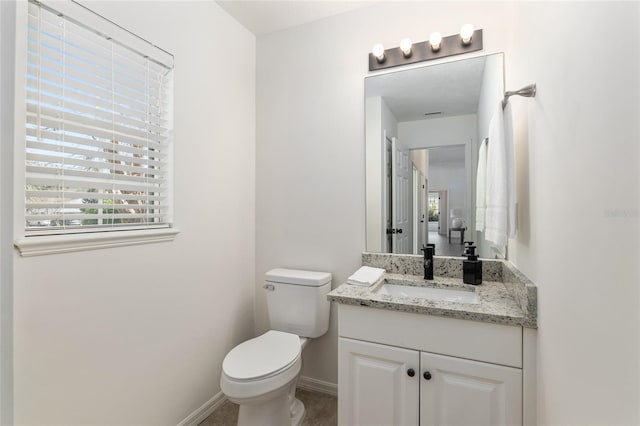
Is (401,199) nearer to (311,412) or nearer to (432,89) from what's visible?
(432,89)

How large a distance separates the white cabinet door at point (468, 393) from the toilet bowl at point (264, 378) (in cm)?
63

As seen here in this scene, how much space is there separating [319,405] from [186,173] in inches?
64.2

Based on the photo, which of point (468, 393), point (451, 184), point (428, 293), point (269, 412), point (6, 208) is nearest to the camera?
point (6, 208)

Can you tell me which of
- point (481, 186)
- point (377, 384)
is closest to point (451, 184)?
point (481, 186)

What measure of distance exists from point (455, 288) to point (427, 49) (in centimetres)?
136

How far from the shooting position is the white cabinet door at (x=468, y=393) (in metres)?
1.15

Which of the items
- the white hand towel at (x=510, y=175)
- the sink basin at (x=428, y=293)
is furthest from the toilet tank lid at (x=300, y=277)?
the white hand towel at (x=510, y=175)

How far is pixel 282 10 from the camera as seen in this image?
198 cm

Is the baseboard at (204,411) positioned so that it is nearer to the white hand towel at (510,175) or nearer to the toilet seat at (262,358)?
the toilet seat at (262,358)

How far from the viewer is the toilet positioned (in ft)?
4.49

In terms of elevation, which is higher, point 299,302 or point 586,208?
point 586,208

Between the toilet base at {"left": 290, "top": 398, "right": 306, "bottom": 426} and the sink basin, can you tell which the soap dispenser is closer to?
the sink basin

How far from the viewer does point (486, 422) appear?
46.4 inches

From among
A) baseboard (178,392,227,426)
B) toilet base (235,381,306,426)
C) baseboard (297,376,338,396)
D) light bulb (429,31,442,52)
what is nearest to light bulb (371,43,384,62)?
light bulb (429,31,442,52)
